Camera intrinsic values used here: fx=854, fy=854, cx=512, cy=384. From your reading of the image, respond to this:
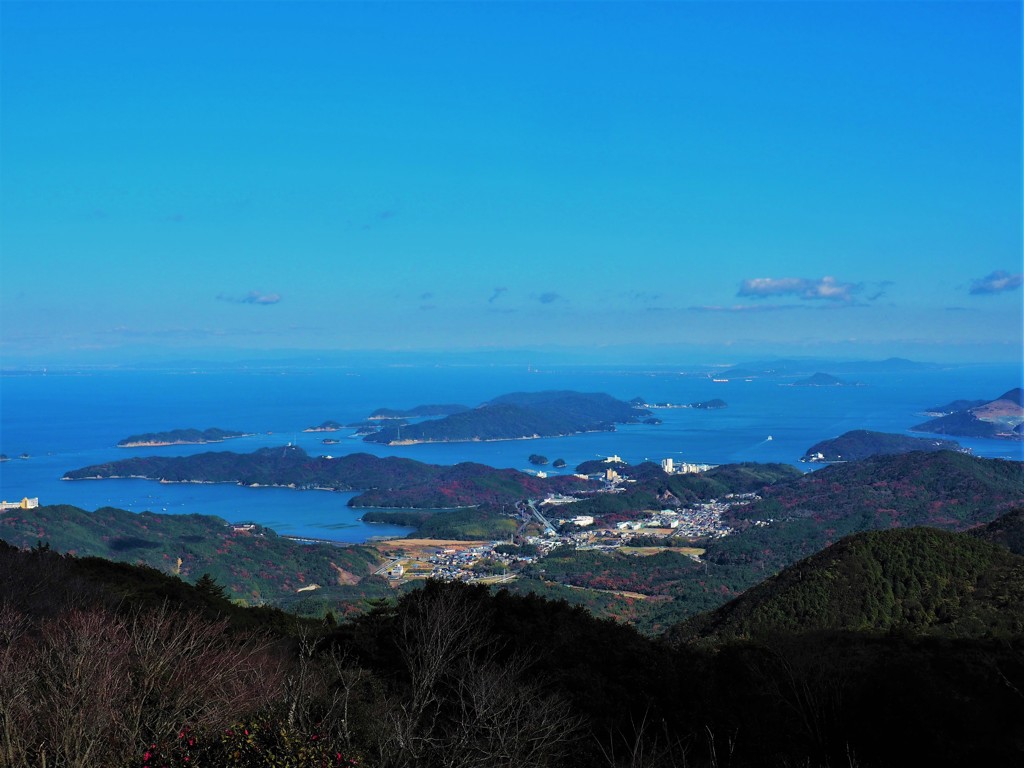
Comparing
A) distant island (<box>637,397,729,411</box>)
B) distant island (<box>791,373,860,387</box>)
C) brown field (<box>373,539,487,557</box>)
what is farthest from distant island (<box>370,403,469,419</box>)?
distant island (<box>791,373,860,387</box>)

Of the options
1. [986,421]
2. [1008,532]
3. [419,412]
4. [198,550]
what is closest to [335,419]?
[419,412]

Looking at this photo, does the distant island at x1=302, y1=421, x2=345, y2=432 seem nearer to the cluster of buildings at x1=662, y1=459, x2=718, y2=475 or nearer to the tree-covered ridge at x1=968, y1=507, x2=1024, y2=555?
the cluster of buildings at x1=662, y1=459, x2=718, y2=475

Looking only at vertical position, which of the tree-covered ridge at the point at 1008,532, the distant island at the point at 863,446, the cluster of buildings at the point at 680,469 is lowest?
the cluster of buildings at the point at 680,469

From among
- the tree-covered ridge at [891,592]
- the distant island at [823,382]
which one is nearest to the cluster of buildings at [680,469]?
the tree-covered ridge at [891,592]

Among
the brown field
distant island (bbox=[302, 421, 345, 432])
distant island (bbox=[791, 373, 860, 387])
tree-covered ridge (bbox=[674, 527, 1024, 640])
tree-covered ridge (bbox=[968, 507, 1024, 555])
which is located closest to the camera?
tree-covered ridge (bbox=[674, 527, 1024, 640])

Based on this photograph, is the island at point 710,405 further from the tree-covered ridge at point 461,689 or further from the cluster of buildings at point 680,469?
the tree-covered ridge at point 461,689

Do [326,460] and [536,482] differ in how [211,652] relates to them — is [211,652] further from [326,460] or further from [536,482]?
[326,460]

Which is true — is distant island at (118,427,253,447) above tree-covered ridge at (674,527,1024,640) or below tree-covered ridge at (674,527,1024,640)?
below
